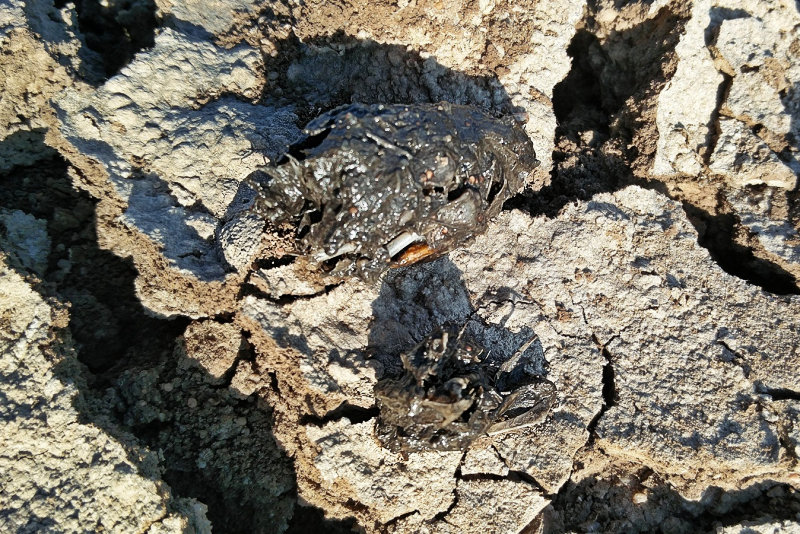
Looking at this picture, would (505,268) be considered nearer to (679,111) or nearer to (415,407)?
(415,407)

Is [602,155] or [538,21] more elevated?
[538,21]

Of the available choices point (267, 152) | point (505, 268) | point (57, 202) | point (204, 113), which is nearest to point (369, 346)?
point (505, 268)

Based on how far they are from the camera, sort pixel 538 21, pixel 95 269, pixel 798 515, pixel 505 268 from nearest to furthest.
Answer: pixel 798 515, pixel 505 268, pixel 95 269, pixel 538 21

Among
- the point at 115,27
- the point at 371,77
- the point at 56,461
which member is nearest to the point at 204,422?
the point at 56,461

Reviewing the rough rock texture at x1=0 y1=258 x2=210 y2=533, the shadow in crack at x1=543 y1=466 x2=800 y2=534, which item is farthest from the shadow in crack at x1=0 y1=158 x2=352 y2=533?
the shadow in crack at x1=543 y1=466 x2=800 y2=534

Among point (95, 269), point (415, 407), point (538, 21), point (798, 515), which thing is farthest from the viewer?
point (538, 21)

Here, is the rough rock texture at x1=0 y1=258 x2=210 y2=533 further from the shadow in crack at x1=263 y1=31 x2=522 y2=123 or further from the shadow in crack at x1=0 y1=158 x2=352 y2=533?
the shadow in crack at x1=263 y1=31 x2=522 y2=123

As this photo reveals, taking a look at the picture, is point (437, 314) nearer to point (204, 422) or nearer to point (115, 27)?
point (204, 422)
